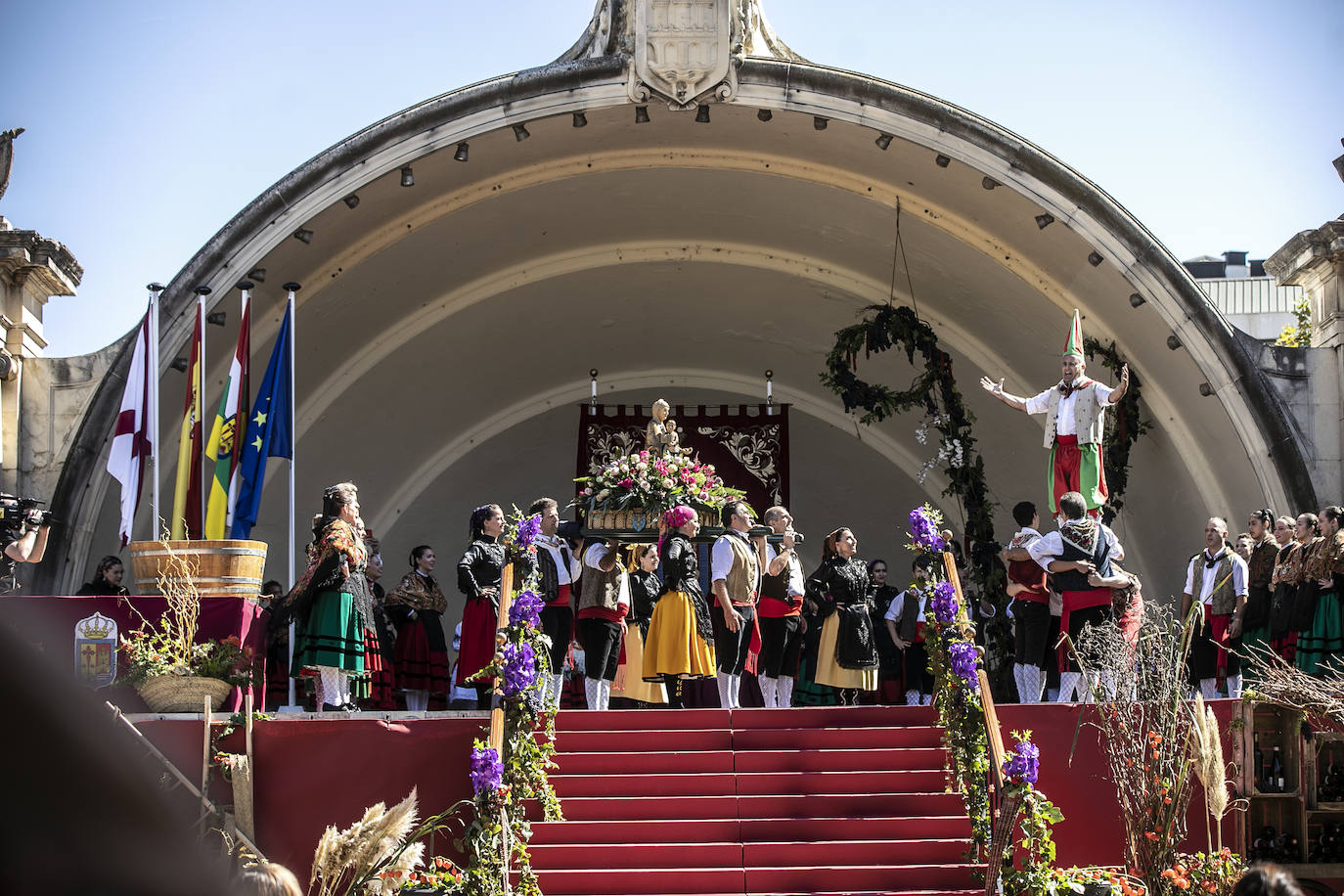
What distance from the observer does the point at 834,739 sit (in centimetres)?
846

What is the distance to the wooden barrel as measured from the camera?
884 cm

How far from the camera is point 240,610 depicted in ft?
28.9

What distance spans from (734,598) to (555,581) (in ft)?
4.03

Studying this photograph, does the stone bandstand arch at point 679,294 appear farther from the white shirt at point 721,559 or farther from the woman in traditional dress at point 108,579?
the white shirt at point 721,559

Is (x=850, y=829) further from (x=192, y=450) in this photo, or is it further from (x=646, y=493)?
(x=192, y=450)

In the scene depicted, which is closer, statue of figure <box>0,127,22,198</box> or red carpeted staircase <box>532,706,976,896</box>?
red carpeted staircase <box>532,706,976,896</box>

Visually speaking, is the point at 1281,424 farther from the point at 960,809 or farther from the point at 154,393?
the point at 154,393

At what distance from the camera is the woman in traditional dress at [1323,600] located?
911 centimetres

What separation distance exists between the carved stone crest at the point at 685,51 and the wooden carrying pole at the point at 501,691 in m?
5.57

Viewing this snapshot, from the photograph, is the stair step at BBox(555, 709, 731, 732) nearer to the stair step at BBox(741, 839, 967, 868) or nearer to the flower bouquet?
the stair step at BBox(741, 839, 967, 868)

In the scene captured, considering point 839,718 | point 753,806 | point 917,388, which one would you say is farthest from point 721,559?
point 917,388

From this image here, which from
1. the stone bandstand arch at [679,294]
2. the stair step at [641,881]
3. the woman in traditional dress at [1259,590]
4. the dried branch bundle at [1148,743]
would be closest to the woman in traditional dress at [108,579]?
the stone bandstand arch at [679,294]

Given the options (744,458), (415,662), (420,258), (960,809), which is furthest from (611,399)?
(960,809)

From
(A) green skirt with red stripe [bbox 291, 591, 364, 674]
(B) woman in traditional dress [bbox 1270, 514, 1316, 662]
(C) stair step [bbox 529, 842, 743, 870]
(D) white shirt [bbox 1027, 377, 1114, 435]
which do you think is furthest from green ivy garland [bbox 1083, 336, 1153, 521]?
(A) green skirt with red stripe [bbox 291, 591, 364, 674]
